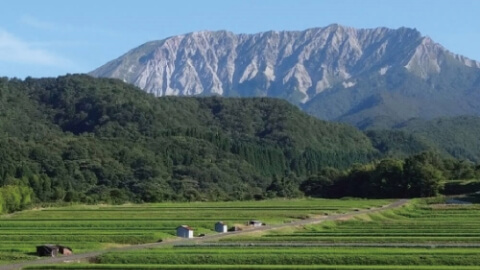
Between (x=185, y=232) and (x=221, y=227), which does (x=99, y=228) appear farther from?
(x=185, y=232)

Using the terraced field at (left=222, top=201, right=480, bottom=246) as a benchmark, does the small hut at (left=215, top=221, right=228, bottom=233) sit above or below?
above

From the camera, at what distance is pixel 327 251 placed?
46656mm

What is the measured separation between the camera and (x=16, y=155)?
155625 millimetres

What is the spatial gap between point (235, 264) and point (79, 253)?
1148 cm

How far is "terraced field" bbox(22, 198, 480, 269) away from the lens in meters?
42.5

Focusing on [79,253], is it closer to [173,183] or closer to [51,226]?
[51,226]

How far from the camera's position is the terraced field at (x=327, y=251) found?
42531 mm

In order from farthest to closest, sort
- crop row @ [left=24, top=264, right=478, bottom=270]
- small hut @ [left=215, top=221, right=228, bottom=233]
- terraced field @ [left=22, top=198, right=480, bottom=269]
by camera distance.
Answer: small hut @ [left=215, top=221, right=228, bottom=233]
terraced field @ [left=22, top=198, right=480, bottom=269]
crop row @ [left=24, top=264, right=478, bottom=270]

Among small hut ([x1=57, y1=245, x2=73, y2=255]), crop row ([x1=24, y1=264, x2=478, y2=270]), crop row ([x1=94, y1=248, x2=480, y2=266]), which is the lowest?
crop row ([x1=24, y1=264, x2=478, y2=270])

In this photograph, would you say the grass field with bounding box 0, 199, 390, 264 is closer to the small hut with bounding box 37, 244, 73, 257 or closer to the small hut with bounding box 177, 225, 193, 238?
the small hut with bounding box 37, 244, 73, 257

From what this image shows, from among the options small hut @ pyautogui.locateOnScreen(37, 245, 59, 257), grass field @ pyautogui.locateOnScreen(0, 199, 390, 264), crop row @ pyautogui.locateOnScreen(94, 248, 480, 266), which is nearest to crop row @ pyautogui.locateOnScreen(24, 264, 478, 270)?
crop row @ pyautogui.locateOnScreen(94, 248, 480, 266)

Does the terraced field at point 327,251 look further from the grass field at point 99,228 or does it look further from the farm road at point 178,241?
the grass field at point 99,228

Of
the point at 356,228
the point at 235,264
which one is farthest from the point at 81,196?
the point at 235,264

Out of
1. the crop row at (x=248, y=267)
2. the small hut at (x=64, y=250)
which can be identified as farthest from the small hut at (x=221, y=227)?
the crop row at (x=248, y=267)
